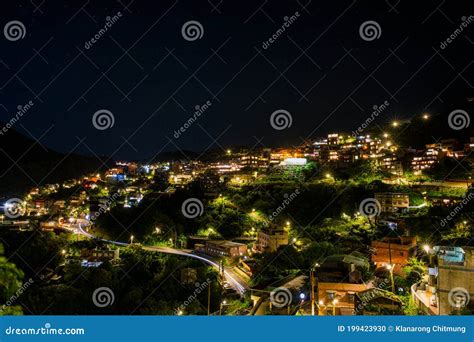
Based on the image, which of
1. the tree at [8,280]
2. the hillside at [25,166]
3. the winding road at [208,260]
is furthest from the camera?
the hillside at [25,166]

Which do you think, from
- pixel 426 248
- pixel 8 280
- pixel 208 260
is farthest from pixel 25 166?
pixel 8 280

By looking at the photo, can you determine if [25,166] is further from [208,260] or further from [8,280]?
[8,280]

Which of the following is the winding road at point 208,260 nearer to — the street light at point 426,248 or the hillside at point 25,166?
the street light at point 426,248

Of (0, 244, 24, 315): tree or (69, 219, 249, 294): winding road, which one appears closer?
(0, 244, 24, 315): tree

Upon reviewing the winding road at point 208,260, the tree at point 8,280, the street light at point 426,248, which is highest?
the street light at point 426,248

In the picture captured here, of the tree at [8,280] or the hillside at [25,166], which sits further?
the hillside at [25,166]

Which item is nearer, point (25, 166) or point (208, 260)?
point (208, 260)

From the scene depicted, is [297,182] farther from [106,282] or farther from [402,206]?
[106,282]

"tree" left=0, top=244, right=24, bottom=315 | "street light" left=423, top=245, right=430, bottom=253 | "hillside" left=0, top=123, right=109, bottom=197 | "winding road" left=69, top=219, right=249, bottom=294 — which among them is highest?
"hillside" left=0, top=123, right=109, bottom=197

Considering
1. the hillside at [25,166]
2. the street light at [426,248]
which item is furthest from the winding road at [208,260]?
the hillside at [25,166]

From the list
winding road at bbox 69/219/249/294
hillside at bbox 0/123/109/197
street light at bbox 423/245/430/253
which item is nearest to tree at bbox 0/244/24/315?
winding road at bbox 69/219/249/294

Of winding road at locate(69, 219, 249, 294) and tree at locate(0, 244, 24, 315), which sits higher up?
winding road at locate(69, 219, 249, 294)

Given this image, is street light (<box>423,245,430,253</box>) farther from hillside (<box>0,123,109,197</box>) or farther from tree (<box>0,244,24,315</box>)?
hillside (<box>0,123,109,197</box>)
